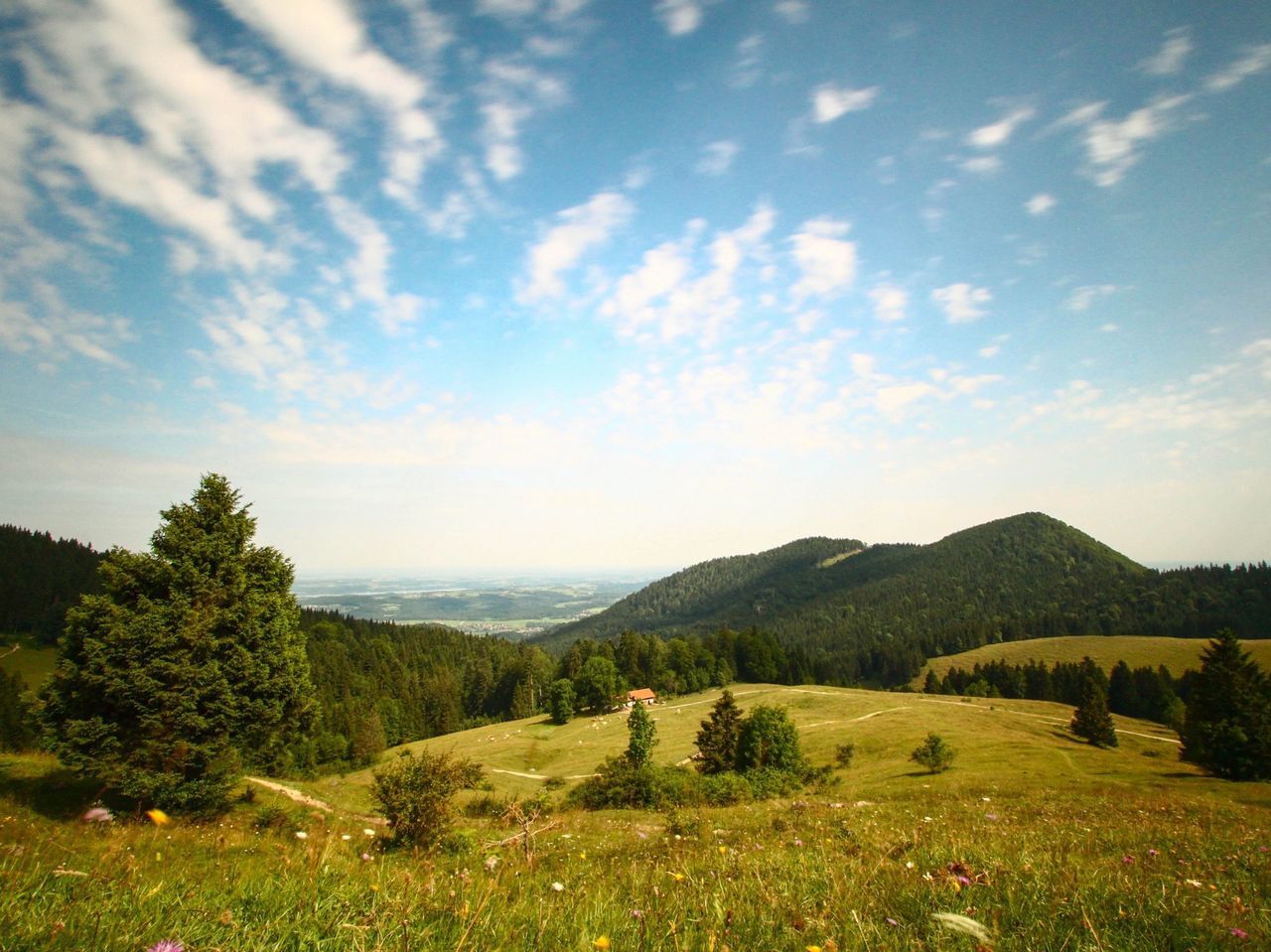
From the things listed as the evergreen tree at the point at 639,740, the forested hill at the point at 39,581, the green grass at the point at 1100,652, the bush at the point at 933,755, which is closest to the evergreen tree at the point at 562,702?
the evergreen tree at the point at 639,740

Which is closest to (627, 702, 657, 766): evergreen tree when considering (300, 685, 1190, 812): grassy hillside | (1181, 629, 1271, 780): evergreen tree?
(300, 685, 1190, 812): grassy hillside

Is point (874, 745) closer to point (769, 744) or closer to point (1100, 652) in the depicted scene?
point (769, 744)

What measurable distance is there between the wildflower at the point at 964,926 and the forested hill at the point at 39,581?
13689 cm

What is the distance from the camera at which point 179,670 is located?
1759 centimetres

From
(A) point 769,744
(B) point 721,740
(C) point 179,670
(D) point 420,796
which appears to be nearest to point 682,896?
(D) point 420,796

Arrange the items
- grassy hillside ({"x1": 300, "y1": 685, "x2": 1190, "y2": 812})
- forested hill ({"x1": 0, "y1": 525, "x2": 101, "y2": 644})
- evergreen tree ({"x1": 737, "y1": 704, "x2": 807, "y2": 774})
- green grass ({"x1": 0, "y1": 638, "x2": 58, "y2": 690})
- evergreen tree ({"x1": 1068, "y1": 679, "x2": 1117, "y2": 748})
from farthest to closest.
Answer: forested hill ({"x1": 0, "y1": 525, "x2": 101, "y2": 644})
green grass ({"x1": 0, "y1": 638, "x2": 58, "y2": 690})
evergreen tree ({"x1": 1068, "y1": 679, "x2": 1117, "y2": 748})
evergreen tree ({"x1": 737, "y1": 704, "x2": 807, "y2": 774})
grassy hillside ({"x1": 300, "y1": 685, "x2": 1190, "y2": 812})

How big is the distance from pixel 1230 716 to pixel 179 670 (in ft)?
219

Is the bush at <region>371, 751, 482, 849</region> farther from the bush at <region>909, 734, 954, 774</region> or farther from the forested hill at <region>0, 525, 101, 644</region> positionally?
the forested hill at <region>0, 525, 101, 644</region>

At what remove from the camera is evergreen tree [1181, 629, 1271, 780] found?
130 ft

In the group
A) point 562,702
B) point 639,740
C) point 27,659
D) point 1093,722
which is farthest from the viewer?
point 562,702

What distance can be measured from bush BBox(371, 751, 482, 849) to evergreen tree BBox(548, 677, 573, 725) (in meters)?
87.9

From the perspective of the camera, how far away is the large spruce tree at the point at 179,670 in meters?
17.3

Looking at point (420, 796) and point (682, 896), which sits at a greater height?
point (682, 896)

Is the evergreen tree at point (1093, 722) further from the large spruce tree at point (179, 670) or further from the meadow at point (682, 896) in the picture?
the large spruce tree at point (179, 670)
